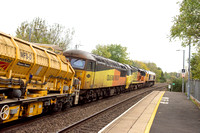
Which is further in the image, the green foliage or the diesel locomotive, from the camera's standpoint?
the diesel locomotive

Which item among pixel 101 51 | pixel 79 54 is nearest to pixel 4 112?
pixel 79 54

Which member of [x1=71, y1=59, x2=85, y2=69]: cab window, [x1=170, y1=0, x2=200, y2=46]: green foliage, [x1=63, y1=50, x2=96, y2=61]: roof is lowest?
[x1=71, y1=59, x2=85, y2=69]: cab window

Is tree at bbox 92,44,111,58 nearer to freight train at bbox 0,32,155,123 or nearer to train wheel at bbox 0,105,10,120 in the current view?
freight train at bbox 0,32,155,123

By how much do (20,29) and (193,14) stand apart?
25449mm

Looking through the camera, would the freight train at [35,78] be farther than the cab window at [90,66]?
No

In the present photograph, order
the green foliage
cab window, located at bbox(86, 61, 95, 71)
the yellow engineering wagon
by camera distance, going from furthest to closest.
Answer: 1. cab window, located at bbox(86, 61, 95, 71)
2. the green foliage
3. the yellow engineering wagon

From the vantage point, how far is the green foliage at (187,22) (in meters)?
10.7

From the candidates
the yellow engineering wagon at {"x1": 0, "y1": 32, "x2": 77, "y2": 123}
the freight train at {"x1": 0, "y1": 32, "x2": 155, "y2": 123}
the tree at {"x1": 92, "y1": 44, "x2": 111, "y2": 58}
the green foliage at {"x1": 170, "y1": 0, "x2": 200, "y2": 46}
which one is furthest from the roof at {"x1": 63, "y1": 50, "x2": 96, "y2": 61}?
the tree at {"x1": 92, "y1": 44, "x2": 111, "y2": 58}

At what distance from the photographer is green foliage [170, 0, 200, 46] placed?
35.2 feet

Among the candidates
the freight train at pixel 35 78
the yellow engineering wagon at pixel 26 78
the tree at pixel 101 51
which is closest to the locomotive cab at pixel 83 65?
the freight train at pixel 35 78

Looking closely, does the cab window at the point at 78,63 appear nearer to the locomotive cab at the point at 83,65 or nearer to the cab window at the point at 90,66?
the locomotive cab at the point at 83,65

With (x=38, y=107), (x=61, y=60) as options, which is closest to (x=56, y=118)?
(x=38, y=107)

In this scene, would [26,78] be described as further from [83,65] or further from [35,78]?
[83,65]

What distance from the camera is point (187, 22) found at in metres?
11.4
